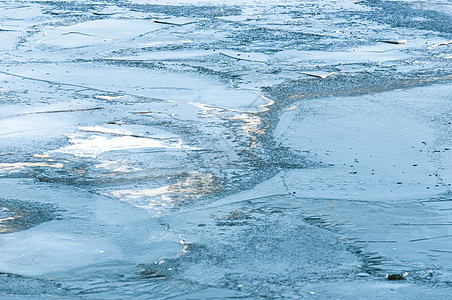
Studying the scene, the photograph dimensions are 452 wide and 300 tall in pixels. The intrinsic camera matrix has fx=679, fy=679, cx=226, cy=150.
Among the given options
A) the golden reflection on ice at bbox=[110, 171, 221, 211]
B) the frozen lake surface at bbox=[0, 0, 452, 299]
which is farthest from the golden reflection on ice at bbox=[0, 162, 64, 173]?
the golden reflection on ice at bbox=[110, 171, 221, 211]

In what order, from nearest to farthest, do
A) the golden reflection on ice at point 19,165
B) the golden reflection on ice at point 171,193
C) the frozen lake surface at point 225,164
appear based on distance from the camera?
the frozen lake surface at point 225,164 < the golden reflection on ice at point 171,193 < the golden reflection on ice at point 19,165

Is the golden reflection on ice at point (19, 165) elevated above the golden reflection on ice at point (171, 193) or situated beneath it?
elevated above

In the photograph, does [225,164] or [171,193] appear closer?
[171,193]

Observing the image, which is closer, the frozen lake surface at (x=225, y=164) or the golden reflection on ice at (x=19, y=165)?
the frozen lake surface at (x=225, y=164)

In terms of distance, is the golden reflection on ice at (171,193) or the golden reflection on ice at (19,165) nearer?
the golden reflection on ice at (171,193)

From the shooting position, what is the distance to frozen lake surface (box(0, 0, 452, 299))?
382 centimetres

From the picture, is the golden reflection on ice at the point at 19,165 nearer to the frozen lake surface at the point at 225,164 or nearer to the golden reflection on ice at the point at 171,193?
the frozen lake surface at the point at 225,164

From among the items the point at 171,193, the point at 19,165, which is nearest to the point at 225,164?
the point at 171,193

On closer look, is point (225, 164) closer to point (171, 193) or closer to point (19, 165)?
point (171, 193)

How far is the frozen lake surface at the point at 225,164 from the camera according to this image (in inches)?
151

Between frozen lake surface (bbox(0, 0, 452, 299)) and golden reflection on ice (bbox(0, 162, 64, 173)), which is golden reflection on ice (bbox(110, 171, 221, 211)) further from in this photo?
golden reflection on ice (bbox(0, 162, 64, 173))

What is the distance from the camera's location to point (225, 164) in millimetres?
5582

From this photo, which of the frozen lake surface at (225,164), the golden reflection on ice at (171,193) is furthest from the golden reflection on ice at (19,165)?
the golden reflection on ice at (171,193)

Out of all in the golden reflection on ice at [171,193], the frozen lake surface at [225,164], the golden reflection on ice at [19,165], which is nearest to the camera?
the frozen lake surface at [225,164]
